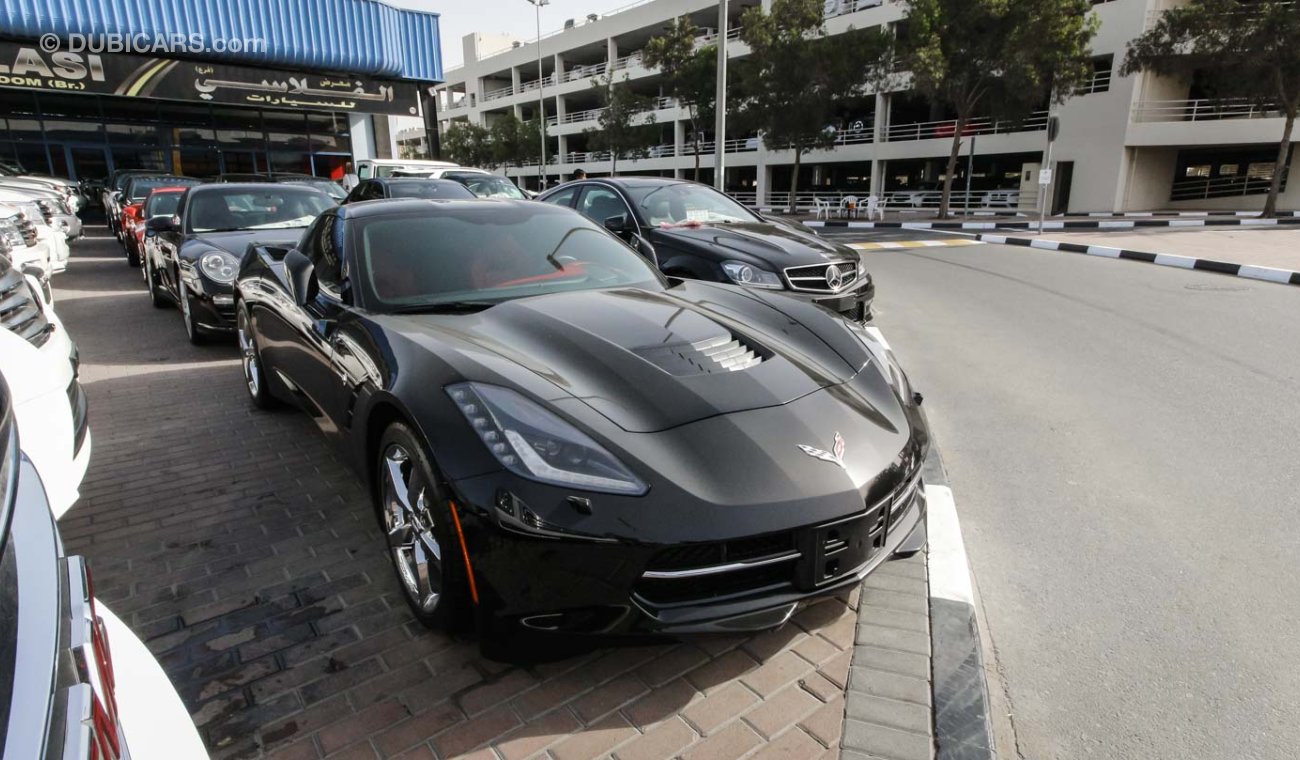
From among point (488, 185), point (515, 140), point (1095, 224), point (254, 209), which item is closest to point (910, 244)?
point (1095, 224)

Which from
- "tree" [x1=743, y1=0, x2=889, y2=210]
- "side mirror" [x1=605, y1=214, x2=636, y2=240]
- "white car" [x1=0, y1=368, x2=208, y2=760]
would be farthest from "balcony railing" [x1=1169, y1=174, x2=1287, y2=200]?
"white car" [x1=0, y1=368, x2=208, y2=760]

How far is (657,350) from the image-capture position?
9.21 feet

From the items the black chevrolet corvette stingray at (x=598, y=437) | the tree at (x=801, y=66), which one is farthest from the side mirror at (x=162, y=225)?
the tree at (x=801, y=66)

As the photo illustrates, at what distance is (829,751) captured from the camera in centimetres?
212

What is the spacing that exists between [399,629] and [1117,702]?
2.40 meters

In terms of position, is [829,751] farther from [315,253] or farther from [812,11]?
[812,11]

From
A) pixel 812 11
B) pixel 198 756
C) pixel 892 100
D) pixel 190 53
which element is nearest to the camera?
pixel 198 756

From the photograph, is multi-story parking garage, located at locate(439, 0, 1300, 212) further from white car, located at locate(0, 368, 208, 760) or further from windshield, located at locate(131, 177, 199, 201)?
white car, located at locate(0, 368, 208, 760)

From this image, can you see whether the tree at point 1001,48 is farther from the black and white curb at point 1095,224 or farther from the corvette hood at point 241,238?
the corvette hood at point 241,238

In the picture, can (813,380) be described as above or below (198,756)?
above

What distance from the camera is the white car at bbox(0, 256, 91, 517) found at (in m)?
2.62

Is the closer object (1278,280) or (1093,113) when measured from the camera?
(1278,280)

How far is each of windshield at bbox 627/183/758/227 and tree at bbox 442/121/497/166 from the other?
52.6 metres

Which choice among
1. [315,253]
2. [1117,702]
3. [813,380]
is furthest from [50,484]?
[1117,702]
